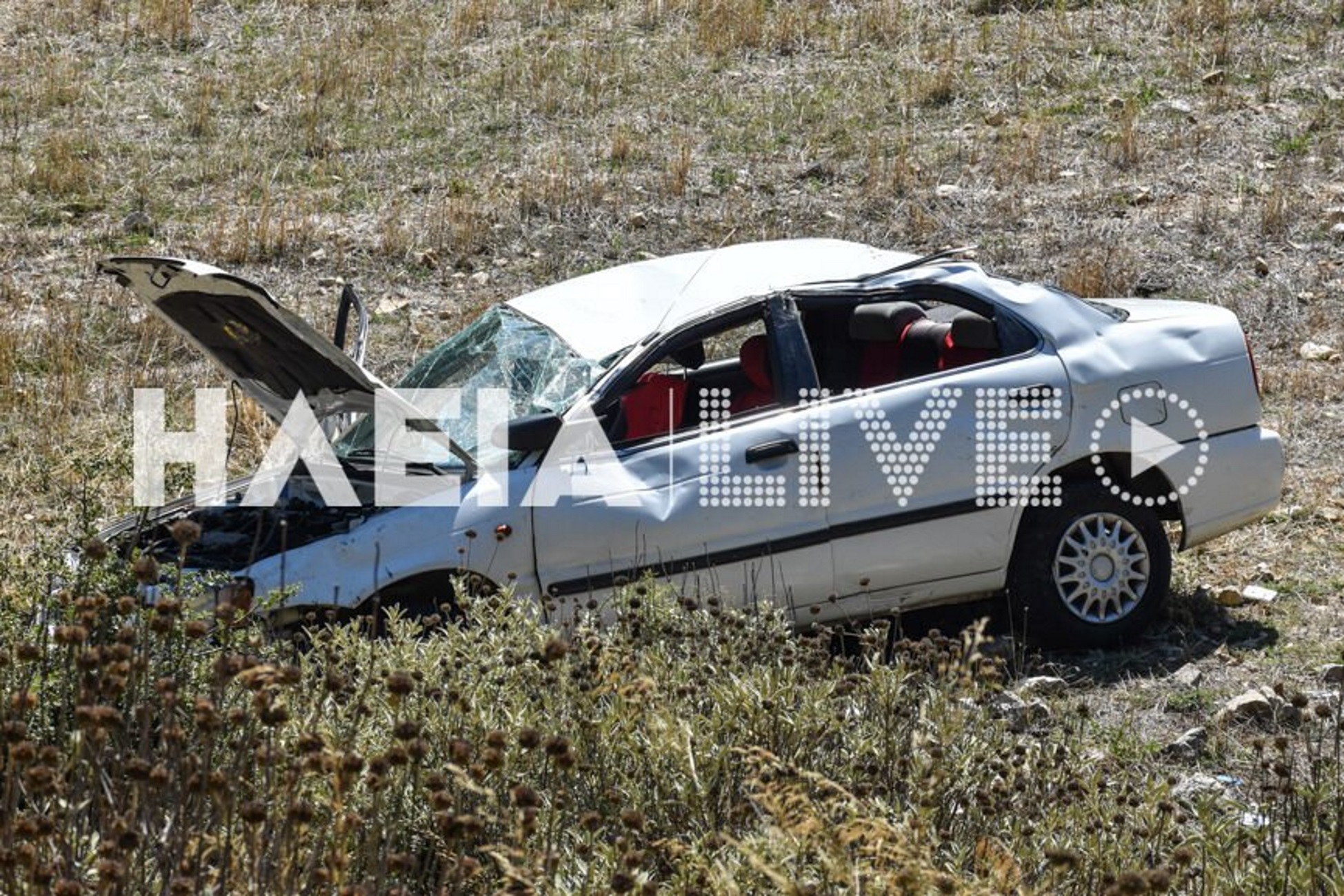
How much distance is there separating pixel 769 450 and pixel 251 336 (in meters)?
1.93

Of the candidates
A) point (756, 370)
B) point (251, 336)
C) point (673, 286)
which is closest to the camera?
point (251, 336)

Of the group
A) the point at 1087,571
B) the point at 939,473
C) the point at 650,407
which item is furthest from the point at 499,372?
the point at 1087,571

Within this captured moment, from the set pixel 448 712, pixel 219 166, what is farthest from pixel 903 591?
pixel 219 166

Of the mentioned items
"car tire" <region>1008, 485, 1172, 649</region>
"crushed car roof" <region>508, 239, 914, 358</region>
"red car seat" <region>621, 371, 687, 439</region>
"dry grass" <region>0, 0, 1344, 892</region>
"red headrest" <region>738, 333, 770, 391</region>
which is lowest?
"car tire" <region>1008, 485, 1172, 649</region>

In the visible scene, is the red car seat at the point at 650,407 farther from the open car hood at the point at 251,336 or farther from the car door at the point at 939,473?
the open car hood at the point at 251,336

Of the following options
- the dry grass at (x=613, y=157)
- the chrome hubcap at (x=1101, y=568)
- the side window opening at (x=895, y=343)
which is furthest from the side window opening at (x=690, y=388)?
the dry grass at (x=613, y=157)

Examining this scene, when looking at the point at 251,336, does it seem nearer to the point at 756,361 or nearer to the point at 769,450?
the point at 769,450

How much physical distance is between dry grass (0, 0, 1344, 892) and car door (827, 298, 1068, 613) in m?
1.90

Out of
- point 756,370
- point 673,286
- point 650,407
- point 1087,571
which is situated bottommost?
point 1087,571

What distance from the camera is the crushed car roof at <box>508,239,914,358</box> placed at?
7.11m

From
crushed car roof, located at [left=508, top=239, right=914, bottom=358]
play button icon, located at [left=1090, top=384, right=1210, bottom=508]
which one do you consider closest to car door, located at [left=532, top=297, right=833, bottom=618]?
crushed car roof, located at [left=508, top=239, right=914, bottom=358]

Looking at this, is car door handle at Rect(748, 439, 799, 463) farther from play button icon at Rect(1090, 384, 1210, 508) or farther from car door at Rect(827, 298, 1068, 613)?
play button icon at Rect(1090, 384, 1210, 508)

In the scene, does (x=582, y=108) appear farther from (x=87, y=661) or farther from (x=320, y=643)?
(x=87, y=661)

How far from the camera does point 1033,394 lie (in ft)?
23.1
